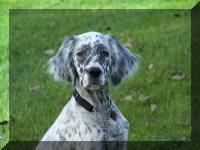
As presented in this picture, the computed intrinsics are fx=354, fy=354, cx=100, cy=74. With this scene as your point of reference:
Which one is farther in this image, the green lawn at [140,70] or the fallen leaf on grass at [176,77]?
the fallen leaf on grass at [176,77]

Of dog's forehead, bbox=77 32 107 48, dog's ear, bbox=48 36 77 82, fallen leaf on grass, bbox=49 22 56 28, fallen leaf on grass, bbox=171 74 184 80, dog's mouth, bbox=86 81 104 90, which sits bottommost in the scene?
dog's mouth, bbox=86 81 104 90

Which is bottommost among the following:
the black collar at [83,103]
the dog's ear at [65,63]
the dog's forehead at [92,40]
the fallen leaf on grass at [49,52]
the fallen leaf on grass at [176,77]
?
the black collar at [83,103]

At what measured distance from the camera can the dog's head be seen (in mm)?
3275

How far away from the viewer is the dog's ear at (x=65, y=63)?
354cm

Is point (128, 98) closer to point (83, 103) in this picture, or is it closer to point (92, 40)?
point (83, 103)

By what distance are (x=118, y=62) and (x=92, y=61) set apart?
17.4 inches

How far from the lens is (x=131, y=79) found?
6.01 m

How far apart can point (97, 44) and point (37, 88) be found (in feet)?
10.4

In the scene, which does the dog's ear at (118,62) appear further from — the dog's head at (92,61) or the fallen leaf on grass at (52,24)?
the fallen leaf on grass at (52,24)

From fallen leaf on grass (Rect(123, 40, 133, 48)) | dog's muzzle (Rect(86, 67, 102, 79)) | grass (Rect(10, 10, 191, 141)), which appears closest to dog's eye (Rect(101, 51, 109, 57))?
dog's muzzle (Rect(86, 67, 102, 79))

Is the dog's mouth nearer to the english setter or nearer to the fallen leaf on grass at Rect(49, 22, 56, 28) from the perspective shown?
the english setter

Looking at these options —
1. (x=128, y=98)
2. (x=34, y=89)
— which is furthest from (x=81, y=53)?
(x=34, y=89)

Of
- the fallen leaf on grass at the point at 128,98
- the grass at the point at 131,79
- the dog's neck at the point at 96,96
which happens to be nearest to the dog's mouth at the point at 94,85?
the dog's neck at the point at 96,96

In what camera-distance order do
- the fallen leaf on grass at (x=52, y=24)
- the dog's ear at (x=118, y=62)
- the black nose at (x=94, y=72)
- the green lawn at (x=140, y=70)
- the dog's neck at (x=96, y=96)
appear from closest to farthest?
1. the black nose at (x=94, y=72)
2. the dog's neck at (x=96, y=96)
3. the dog's ear at (x=118, y=62)
4. the green lawn at (x=140, y=70)
5. the fallen leaf on grass at (x=52, y=24)
